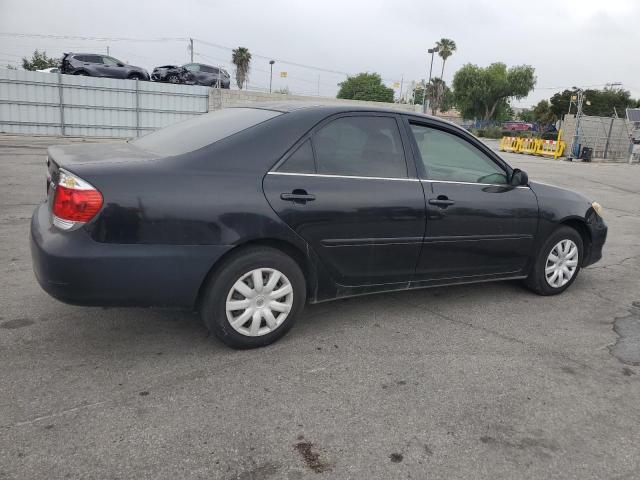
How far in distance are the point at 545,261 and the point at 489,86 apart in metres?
69.2

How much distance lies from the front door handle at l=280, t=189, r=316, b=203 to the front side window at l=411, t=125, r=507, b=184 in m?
1.06

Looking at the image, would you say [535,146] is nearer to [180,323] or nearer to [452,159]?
[452,159]

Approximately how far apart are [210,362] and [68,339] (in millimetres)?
995

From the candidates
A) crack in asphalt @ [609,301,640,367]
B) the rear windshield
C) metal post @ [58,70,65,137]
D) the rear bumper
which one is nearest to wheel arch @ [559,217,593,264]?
crack in asphalt @ [609,301,640,367]

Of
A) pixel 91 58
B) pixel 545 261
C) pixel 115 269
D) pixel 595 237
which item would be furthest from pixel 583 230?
pixel 91 58

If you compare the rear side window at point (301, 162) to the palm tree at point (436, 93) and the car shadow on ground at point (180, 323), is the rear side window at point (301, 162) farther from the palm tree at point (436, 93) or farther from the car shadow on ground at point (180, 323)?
the palm tree at point (436, 93)

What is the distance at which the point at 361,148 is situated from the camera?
12.0ft

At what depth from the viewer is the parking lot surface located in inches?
92.7

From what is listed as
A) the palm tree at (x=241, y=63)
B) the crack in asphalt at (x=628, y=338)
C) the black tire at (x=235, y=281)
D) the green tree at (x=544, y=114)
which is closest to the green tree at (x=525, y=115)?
the green tree at (x=544, y=114)

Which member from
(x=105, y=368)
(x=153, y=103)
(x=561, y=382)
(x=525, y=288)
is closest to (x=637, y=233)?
(x=525, y=288)

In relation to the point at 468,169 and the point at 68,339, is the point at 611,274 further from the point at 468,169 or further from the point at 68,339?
the point at 68,339

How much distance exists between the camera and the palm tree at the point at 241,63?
65.4m

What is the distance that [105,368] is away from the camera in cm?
307

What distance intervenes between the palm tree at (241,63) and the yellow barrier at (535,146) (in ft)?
133
